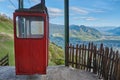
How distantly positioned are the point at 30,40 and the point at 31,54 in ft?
1.87

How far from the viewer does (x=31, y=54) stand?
445 inches

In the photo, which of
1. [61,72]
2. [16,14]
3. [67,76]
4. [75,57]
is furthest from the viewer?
[75,57]

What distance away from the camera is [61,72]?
41.6ft

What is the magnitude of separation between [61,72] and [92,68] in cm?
155

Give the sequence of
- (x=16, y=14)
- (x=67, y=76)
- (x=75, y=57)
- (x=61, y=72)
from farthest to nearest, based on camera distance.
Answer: (x=75, y=57), (x=61, y=72), (x=67, y=76), (x=16, y=14)

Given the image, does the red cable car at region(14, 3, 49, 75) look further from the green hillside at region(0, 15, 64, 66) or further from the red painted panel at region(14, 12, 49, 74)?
the green hillside at region(0, 15, 64, 66)

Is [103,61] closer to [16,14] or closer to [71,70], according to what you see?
[71,70]

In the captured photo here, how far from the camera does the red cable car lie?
36.5 feet

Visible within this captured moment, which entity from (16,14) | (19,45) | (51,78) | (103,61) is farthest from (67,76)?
(16,14)

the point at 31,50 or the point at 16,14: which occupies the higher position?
the point at 16,14

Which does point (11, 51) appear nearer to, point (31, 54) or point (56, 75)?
point (56, 75)

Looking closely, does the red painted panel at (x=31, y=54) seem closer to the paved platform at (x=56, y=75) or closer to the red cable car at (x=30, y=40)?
the red cable car at (x=30, y=40)

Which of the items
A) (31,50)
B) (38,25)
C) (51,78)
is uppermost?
(38,25)

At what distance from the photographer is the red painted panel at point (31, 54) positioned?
11195mm
